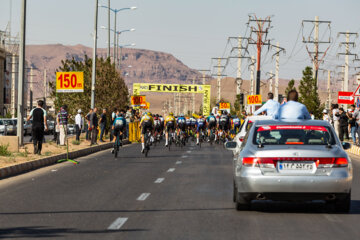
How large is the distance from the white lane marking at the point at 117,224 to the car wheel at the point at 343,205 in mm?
3181

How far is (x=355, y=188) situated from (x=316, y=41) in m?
48.5

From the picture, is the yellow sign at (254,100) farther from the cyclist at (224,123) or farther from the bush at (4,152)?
the bush at (4,152)

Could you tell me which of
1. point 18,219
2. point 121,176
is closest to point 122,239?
point 18,219

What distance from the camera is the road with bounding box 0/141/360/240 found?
30.6 ft

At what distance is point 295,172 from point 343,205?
106 cm

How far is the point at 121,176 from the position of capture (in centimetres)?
1842

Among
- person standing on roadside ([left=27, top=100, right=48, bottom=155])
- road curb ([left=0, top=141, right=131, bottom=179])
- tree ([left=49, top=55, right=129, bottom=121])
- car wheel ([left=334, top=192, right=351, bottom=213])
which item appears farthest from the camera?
tree ([left=49, top=55, right=129, bottom=121])

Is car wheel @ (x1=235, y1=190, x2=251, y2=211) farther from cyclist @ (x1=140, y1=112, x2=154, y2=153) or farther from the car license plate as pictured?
cyclist @ (x1=140, y1=112, x2=154, y2=153)

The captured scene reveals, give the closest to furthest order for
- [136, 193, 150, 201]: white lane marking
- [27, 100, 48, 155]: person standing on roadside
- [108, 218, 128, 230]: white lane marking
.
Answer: [108, 218, 128, 230]: white lane marking < [136, 193, 150, 201]: white lane marking < [27, 100, 48, 155]: person standing on roadside

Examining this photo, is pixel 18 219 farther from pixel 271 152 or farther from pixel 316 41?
pixel 316 41

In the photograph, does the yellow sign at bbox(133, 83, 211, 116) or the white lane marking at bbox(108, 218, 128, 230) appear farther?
the yellow sign at bbox(133, 83, 211, 116)

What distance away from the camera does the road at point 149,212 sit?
9.31 metres

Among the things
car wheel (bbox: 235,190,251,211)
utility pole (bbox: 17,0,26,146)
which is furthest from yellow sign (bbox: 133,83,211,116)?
car wheel (bbox: 235,190,251,211)

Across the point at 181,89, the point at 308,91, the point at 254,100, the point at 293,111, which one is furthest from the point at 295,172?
the point at 181,89
